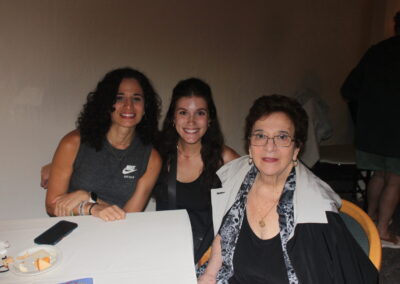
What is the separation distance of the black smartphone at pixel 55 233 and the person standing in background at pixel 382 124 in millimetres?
2472

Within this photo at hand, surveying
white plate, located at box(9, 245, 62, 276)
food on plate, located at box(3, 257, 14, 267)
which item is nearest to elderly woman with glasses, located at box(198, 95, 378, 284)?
white plate, located at box(9, 245, 62, 276)

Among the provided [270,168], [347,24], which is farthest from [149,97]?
[347,24]

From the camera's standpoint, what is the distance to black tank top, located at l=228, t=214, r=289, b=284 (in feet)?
4.60

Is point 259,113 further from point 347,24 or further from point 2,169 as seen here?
point 347,24

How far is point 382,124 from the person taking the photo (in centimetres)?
282

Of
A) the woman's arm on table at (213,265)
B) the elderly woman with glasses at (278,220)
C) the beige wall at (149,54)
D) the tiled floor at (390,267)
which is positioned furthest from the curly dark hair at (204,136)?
the tiled floor at (390,267)

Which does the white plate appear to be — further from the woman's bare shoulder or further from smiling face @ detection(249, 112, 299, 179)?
smiling face @ detection(249, 112, 299, 179)

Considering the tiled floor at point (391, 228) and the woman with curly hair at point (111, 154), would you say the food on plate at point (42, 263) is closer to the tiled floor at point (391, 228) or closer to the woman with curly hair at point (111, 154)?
the woman with curly hair at point (111, 154)

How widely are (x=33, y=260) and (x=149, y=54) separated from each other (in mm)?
1982

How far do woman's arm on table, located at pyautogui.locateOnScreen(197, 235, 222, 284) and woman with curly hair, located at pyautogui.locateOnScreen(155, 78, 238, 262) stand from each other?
263 mm

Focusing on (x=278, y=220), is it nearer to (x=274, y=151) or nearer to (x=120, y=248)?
(x=274, y=151)

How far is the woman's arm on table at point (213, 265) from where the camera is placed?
5.10ft

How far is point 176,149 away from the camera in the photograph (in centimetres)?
215

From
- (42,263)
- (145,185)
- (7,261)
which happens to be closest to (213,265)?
(145,185)
